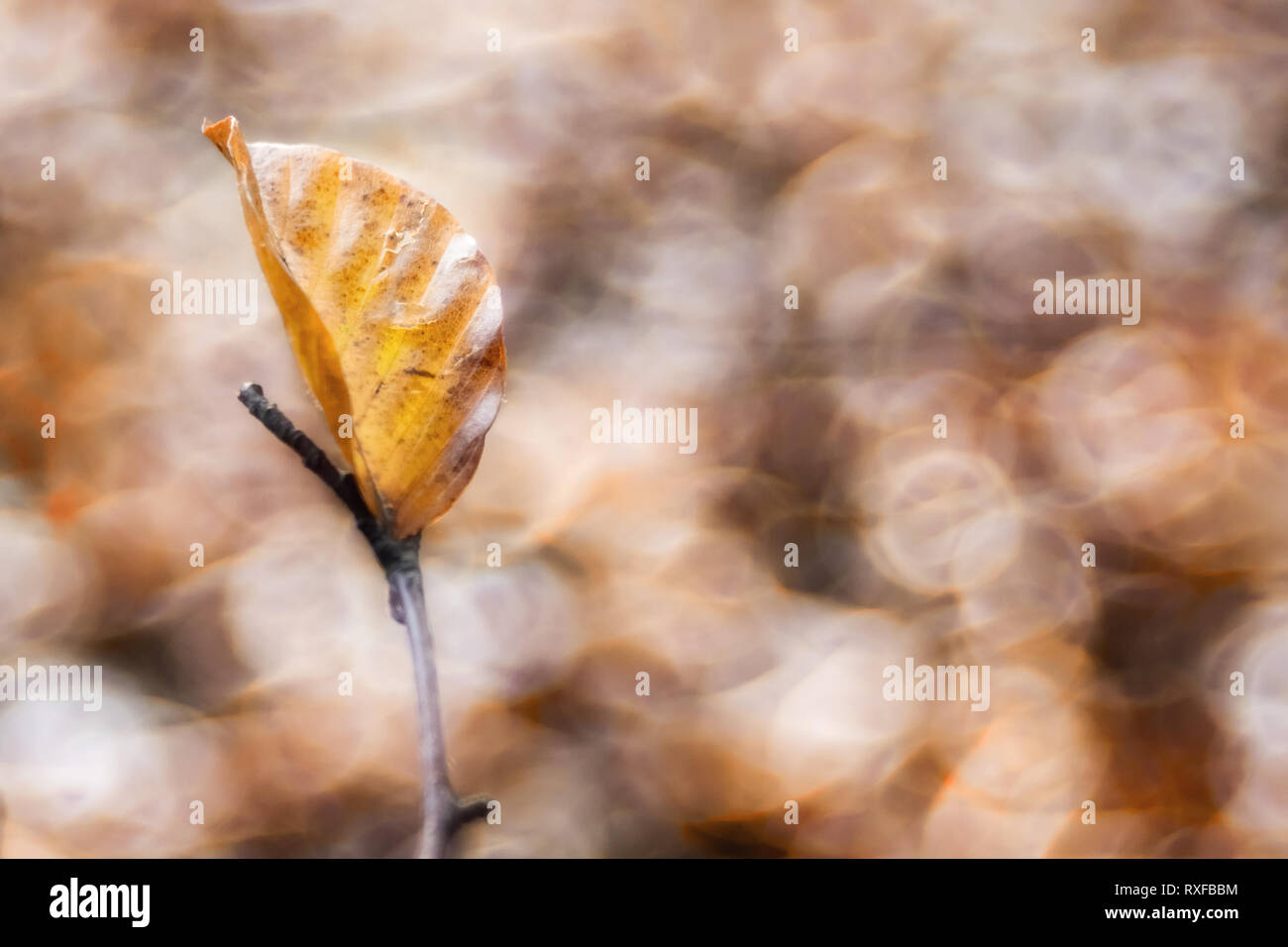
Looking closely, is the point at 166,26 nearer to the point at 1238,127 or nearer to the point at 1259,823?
the point at 1238,127

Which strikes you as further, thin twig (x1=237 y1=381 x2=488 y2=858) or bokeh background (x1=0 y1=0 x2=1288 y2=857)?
bokeh background (x1=0 y1=0 x2=1288 y2=857)

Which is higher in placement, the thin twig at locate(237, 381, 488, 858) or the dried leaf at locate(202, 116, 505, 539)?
the dried leaf at locate(202, 116, 505, 539)

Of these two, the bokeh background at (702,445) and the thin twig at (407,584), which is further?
the bokeh background at (702,445)

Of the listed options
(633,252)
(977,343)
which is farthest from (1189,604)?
(633,252)

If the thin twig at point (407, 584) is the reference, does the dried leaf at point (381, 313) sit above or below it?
above
